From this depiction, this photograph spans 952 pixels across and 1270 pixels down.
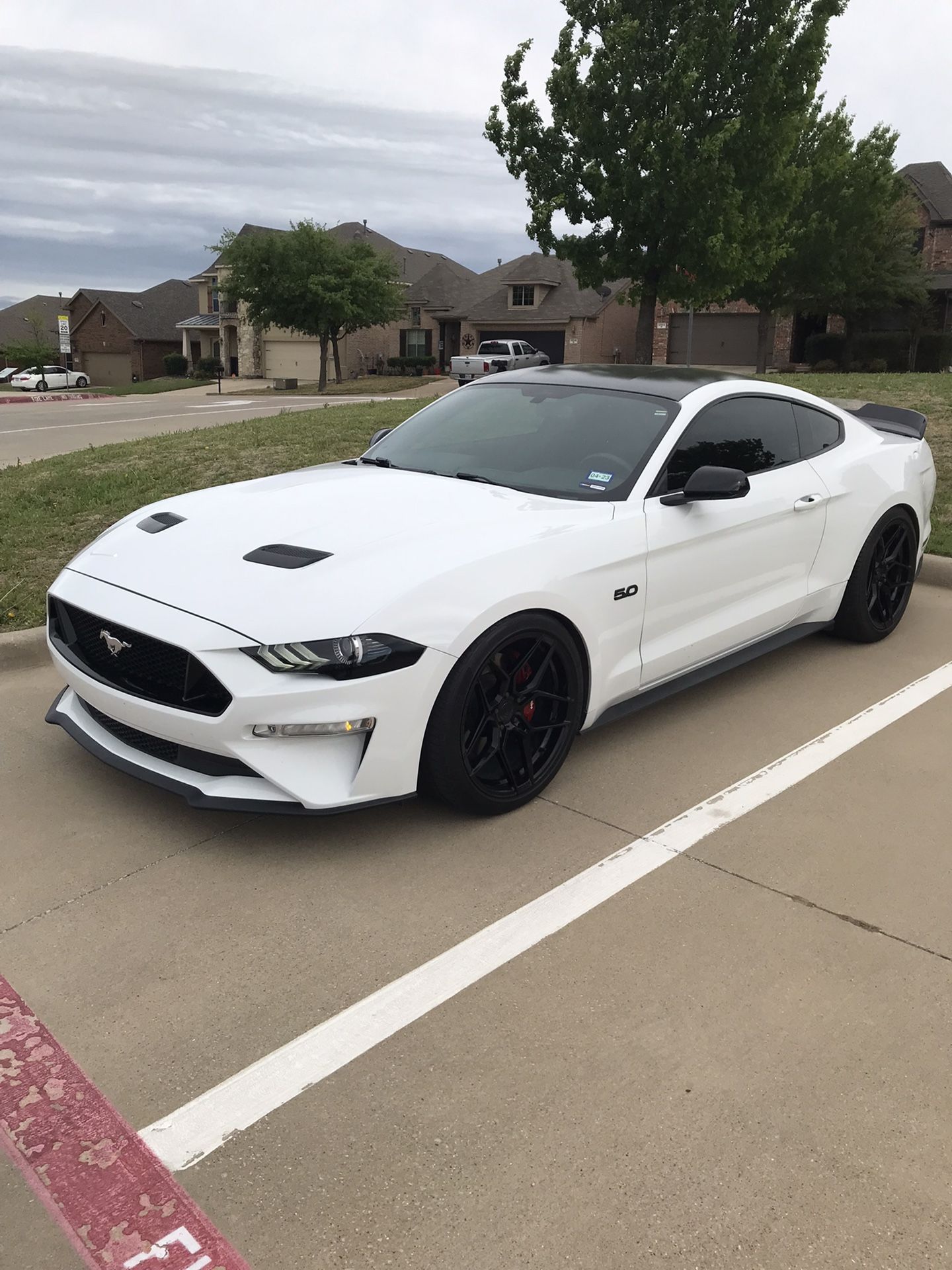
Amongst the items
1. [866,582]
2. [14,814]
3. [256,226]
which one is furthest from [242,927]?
[256,226]

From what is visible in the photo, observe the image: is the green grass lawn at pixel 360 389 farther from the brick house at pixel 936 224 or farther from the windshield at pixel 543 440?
the windshield at pixel 543 440

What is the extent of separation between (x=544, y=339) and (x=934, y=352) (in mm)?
20743

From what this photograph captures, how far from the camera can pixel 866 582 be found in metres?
5.58

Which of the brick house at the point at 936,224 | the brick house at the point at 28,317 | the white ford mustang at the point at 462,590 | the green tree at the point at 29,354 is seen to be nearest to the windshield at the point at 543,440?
the white ford mustang at the point at 462,590

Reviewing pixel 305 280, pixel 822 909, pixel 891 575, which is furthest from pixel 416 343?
pixel 822 909

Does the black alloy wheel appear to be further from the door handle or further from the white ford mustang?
the door handle

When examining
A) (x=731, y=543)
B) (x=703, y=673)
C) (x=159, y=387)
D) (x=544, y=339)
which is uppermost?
(x=544, y=339)

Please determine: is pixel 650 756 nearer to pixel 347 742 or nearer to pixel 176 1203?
pixel 347 742

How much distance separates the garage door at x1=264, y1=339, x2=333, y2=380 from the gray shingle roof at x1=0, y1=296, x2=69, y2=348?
1472 inches

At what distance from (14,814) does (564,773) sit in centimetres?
204

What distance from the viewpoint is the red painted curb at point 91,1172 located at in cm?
203

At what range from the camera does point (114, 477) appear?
30.2 ft

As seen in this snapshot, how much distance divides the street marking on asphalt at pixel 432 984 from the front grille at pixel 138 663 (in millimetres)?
1043

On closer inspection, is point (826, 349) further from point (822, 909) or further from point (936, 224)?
point (822, 909)
